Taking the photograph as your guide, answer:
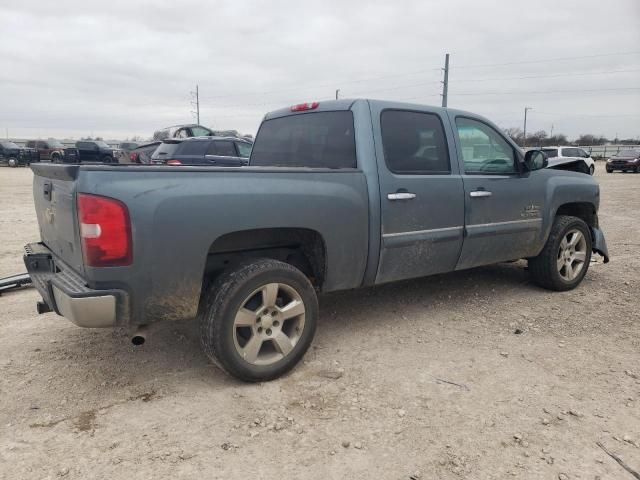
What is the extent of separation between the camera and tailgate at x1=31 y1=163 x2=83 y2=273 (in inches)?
107

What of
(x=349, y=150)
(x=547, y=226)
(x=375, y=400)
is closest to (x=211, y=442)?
(x=375, y=400)

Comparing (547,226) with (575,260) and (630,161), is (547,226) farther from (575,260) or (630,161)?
(630,161)

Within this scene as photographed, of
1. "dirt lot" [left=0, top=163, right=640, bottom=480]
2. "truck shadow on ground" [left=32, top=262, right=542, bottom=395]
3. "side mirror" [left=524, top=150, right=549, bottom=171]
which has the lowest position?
"dirt lot" [left=0, top=163, right=640, bottom=480]

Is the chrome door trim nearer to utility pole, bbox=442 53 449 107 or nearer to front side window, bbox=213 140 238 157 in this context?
front side window, bbox=213 140 238 157

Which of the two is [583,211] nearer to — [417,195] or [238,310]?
[417,195]

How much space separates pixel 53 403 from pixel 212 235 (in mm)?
1354

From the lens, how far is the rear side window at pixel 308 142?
3.81m

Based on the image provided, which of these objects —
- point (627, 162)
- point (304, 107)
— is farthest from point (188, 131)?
point (627, 162)

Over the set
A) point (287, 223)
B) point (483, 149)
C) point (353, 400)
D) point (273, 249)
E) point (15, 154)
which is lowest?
point (353, 400)

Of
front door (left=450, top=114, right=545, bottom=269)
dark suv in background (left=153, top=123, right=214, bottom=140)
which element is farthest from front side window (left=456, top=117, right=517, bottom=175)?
dark suv in background (left=153, top=123, right=214, bottom=140)

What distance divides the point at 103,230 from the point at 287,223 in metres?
1.09

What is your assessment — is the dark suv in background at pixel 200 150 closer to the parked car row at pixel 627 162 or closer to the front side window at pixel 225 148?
the front side window at pixel 225 148

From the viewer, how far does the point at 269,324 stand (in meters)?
3.14

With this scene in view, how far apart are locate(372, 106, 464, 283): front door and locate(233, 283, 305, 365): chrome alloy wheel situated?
80 centimetres
